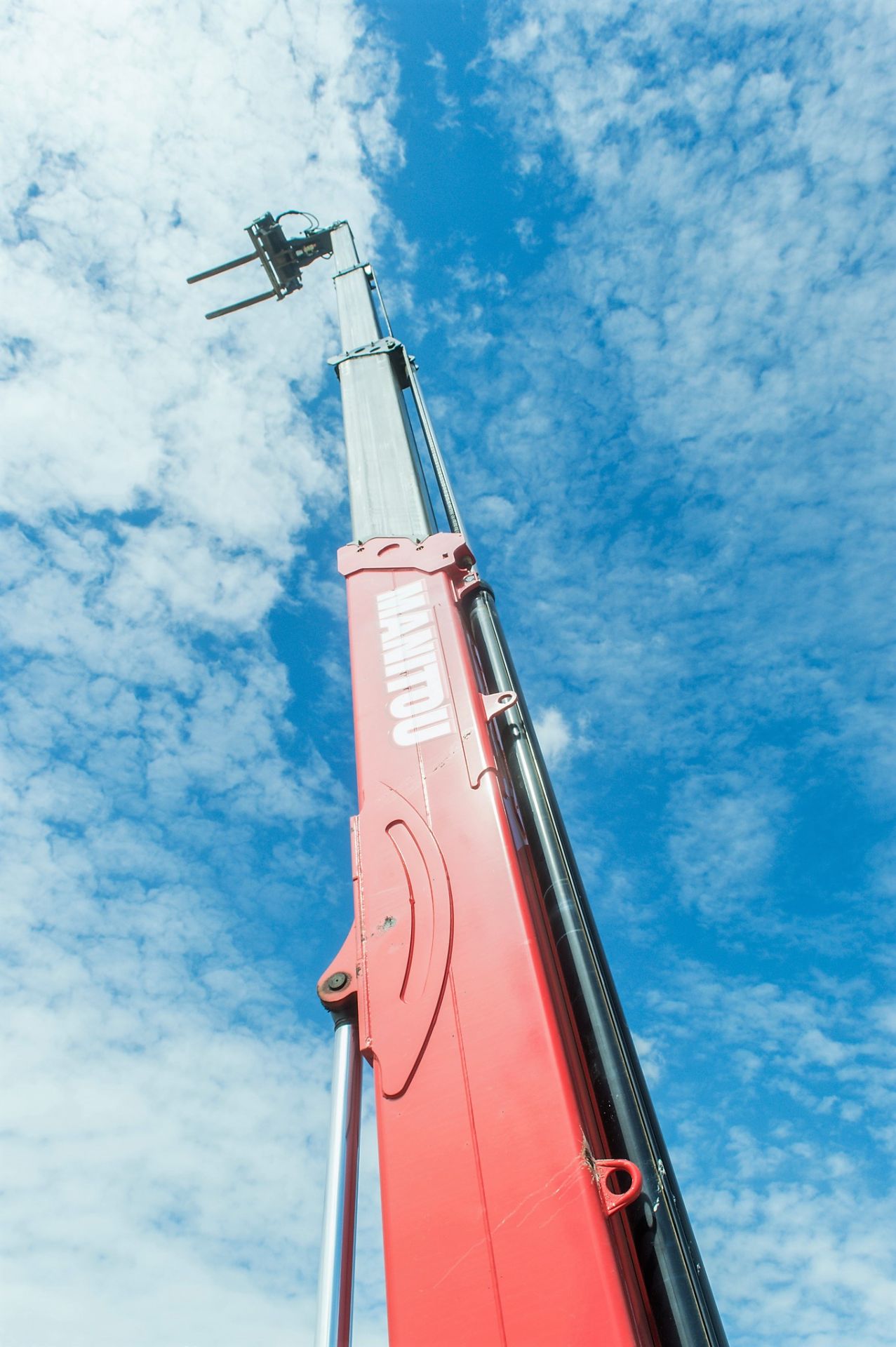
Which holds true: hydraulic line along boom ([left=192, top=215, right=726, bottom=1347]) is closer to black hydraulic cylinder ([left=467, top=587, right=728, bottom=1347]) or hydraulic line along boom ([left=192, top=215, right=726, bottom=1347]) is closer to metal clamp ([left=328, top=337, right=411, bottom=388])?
black hydraulic cylinder ([left=467, top=587, right=728, bottom=1347])

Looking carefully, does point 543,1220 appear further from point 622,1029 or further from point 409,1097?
point 622,1029

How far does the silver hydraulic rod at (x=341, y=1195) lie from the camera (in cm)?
187

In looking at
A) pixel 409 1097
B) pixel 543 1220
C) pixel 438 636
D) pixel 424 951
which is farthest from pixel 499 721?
pixel 543 1220

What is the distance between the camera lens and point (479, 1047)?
205 cm

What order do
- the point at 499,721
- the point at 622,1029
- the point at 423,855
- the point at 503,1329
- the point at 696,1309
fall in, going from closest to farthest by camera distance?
the point at 503,1329 → the point at 696,1309 → the point at 622,1029 → the point at 423,855 → the point at 499,721

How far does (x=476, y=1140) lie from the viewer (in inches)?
74.7

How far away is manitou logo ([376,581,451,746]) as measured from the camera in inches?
113

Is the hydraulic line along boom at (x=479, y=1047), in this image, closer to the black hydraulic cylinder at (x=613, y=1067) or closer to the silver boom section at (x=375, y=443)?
the black hydraulic cylinder at (x=613, y=1067)

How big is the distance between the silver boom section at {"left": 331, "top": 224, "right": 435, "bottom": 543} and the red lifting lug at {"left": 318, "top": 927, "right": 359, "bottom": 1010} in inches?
77.1

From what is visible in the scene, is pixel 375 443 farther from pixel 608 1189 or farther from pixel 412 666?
pixel 608 1189

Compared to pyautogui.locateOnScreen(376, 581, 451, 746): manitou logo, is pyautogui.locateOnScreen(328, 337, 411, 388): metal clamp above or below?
above

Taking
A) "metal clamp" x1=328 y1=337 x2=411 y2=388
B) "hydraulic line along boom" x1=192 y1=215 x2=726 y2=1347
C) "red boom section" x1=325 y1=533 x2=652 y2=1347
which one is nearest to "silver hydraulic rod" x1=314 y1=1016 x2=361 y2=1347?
"hydraulic line along boom" x1=192 y1=215 x2=726 y2=1347

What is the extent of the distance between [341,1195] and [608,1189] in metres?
0.70

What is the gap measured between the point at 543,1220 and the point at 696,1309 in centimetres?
41
